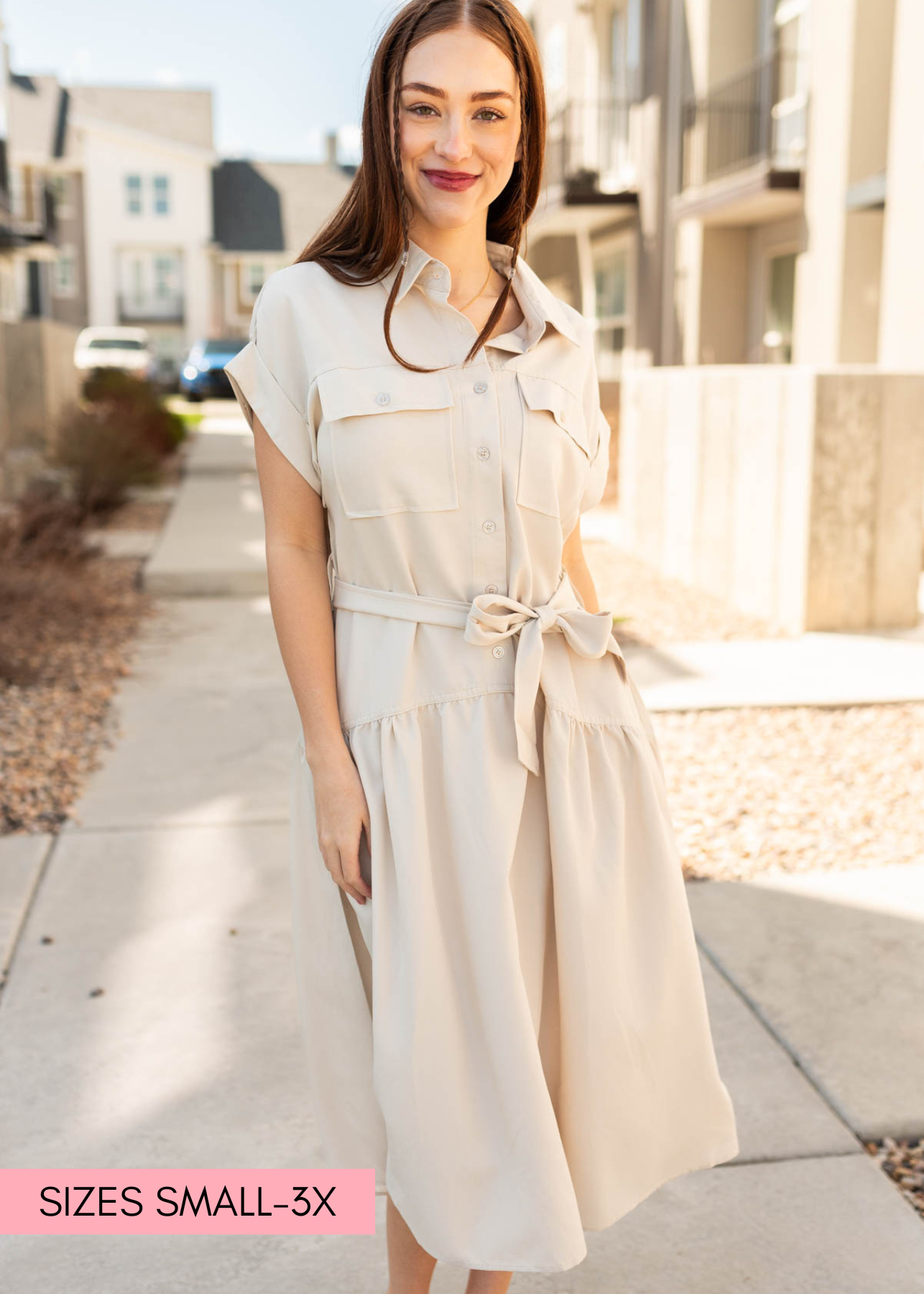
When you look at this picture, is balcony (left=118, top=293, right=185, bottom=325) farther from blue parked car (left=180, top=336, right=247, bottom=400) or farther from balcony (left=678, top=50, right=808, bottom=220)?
balcony (left=678, top=50, right=808, bottom=220)

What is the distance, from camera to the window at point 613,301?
15.7 meters

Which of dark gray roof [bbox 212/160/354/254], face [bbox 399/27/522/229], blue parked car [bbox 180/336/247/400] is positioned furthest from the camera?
dark gray roof [bbox 212/160/354/254]

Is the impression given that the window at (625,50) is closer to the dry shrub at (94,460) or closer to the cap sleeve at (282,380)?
the dry shrub at (94,460)

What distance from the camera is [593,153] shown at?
16.5 metres

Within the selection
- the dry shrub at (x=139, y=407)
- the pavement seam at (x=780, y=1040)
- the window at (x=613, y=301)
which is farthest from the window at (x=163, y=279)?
the pavement seam at (x=780, y=1040)

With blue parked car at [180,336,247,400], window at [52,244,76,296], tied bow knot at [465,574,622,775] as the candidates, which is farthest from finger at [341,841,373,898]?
window at [52,244,76,296]

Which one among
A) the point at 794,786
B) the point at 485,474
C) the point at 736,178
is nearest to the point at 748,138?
the point at 736,178

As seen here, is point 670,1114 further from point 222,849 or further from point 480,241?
point 222,849

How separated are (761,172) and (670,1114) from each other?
10.9 metres

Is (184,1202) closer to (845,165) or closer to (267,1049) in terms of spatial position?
(267,1049)

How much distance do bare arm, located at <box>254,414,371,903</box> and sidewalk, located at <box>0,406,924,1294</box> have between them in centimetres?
89

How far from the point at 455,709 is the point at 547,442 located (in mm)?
381

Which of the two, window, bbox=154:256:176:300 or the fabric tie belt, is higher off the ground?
window, bbox=154:256:176:300

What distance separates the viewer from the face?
5.29ft
